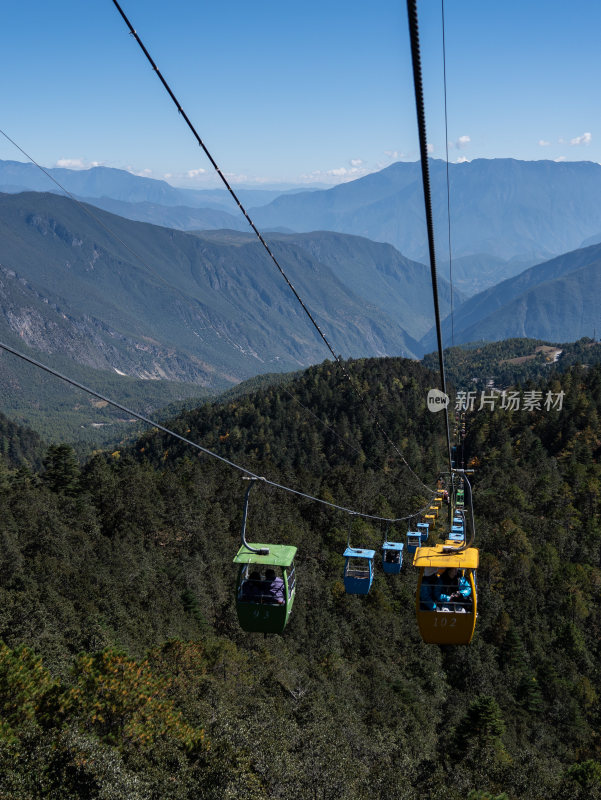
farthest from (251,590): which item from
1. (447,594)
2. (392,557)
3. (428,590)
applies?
(392,557)

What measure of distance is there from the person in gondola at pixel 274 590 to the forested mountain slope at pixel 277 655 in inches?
620

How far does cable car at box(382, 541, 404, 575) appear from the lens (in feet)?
134

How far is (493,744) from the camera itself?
7019 centimetres

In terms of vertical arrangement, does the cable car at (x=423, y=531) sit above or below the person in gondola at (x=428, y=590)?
below

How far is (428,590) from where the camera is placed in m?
26.7

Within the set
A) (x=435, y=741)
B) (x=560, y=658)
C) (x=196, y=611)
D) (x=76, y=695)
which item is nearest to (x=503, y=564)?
(x=560, y=658)

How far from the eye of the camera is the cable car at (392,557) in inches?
1608

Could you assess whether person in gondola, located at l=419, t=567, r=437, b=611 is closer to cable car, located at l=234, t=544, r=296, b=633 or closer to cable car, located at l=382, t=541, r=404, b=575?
cable car, located at l=234, t=544, r=296, b=633

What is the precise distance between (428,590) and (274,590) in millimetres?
5746

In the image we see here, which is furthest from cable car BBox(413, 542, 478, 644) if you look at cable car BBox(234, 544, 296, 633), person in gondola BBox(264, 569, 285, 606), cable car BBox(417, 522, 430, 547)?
cable car BBox(417, 522, 430, 547)

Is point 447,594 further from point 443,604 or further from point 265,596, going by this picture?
point 265,596

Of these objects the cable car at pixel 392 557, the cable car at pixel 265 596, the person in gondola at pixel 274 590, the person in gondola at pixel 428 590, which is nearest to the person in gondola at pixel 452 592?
the person in gondola at pixel 428 590

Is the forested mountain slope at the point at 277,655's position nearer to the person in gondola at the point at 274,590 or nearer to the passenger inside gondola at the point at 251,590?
the passenger inside gondola at the point at 251,590

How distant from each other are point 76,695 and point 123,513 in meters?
52.9
